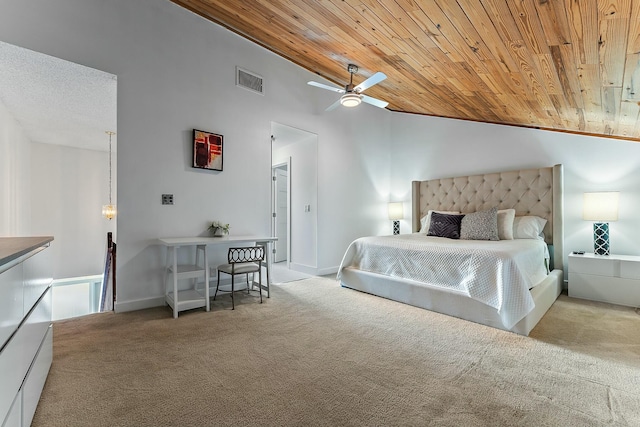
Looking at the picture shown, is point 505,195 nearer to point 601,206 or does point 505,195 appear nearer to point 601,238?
point 601,206

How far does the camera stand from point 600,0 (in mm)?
1406

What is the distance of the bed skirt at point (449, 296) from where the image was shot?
2504mm

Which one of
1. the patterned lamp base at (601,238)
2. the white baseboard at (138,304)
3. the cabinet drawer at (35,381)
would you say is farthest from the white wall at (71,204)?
the patterned lamp base at (601,238)

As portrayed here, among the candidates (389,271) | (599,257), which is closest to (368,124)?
(389,271)

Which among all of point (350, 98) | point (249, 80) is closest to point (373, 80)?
point (350, 98)

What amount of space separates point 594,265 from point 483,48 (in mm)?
2816

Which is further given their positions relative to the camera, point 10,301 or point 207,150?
point 207,150

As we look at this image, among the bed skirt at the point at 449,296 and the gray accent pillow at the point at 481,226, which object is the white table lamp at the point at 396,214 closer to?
the gray accent pillow at the point at 481,226

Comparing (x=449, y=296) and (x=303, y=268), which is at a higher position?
(x=449, y=296)

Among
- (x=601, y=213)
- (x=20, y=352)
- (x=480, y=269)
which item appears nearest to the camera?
(x=20, y=352)

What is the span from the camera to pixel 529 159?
413cm

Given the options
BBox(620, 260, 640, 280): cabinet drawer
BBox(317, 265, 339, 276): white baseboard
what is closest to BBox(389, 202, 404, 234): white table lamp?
BBox(317, 265, 339, 276): white baseboard

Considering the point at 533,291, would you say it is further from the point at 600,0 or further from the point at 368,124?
the point at 368,124

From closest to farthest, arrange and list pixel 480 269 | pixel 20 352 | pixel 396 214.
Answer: pixel 20 352 → pixel 480 269 → pixel 396 214
